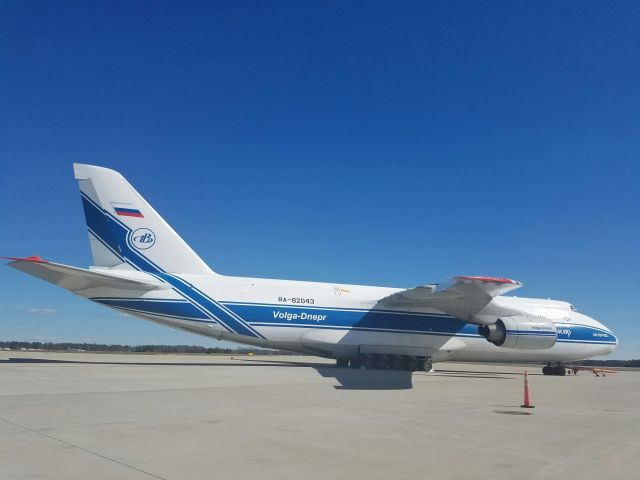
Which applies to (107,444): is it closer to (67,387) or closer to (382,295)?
(67,387)

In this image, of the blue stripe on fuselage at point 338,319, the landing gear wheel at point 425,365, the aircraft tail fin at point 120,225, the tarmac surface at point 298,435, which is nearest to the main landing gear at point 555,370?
the blue stripe on fuselage at point 338,319

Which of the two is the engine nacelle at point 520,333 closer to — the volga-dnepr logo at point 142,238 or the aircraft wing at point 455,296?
the aircraft wing at point 455,296

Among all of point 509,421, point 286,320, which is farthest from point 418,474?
point 286,320

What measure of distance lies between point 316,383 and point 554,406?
617cm

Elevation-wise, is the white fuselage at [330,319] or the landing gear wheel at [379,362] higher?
the white fuselage at [330,319]

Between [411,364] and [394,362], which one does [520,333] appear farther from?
[394,362]

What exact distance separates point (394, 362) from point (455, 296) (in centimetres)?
485

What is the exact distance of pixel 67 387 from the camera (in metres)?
11.7

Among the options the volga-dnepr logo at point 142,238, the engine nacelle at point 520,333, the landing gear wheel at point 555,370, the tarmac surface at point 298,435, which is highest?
the volga-dnepr logo at point 142,238

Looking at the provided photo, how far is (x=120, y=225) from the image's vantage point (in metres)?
20.1

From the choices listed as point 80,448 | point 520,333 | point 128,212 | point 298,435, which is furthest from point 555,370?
point 80,448

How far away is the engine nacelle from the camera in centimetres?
1931

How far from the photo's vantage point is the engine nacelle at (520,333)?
19312 mm

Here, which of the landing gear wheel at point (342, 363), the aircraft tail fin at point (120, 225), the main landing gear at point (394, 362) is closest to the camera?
the aircraft tail fin at point (120, 225)
